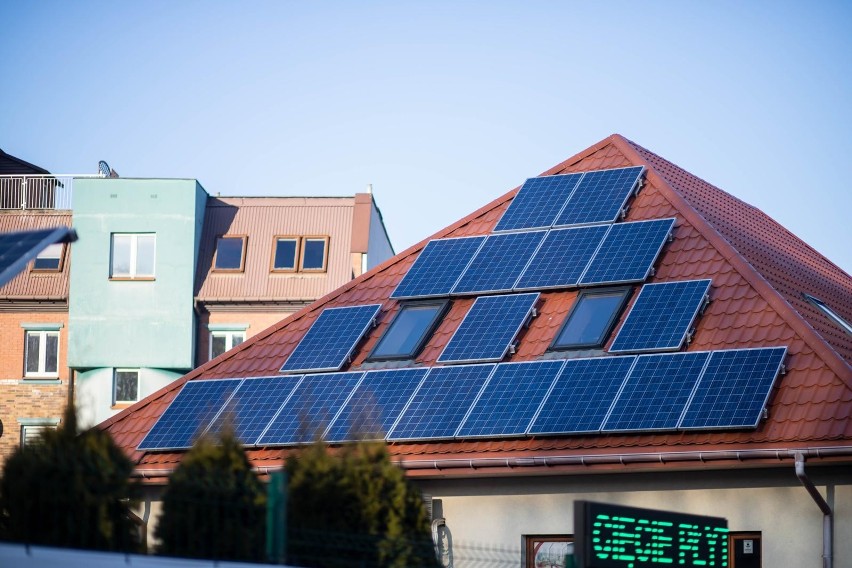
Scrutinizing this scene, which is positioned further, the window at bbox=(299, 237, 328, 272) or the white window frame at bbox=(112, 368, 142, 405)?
the window at bbox=(299, 237, 328, 272)

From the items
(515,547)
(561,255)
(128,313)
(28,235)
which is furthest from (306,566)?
(128,313)

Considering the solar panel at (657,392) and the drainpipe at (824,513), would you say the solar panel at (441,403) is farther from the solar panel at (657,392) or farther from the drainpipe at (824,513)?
the drainpipe at (824,513)

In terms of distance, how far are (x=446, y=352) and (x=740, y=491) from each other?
18.1 ft

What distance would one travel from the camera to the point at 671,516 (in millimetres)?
17125

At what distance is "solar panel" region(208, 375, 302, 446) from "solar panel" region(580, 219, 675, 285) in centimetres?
539

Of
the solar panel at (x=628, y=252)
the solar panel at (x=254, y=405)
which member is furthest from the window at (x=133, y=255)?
the solar panel at (x=628, y=252)

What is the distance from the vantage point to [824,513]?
2025 cm

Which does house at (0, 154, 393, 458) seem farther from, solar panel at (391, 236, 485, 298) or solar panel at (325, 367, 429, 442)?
solar panel at (325, 367, 429, 442)

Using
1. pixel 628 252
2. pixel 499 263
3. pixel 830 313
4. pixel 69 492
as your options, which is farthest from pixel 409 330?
pixel 69 492

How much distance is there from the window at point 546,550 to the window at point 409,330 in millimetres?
4104

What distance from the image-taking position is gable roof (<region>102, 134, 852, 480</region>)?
20500 millimetres

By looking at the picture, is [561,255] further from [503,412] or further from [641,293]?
[503,412]

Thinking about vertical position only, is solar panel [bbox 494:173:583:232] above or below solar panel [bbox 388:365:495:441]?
above

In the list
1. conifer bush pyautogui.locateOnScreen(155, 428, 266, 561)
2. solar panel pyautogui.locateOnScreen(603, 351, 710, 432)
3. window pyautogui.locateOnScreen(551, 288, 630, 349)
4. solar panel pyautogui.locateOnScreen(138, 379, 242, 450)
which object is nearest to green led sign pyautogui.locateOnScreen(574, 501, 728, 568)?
solar panel pyautogui.locateOnScreen(603, 351, 710, 432)
